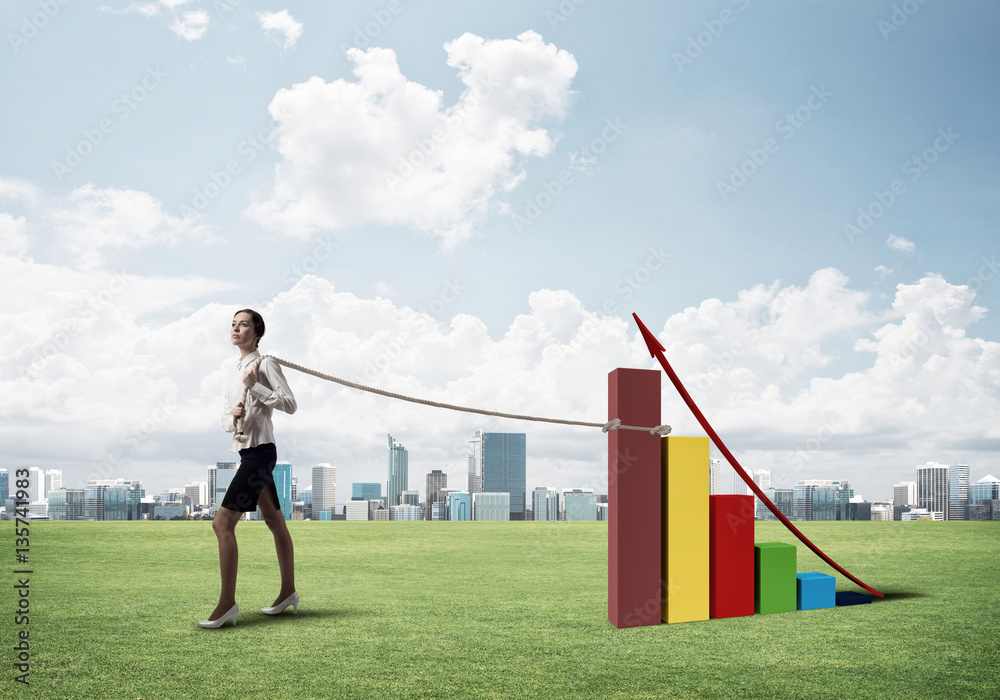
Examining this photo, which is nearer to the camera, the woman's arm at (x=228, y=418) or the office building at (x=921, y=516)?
the woman's arm at (x=228, y=418)

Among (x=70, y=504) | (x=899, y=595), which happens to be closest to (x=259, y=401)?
(x=899, y=595)

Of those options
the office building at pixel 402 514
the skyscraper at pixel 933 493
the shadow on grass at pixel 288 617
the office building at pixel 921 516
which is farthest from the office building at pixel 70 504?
the skyscraper at pixel 933 493

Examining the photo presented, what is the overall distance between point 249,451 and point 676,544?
9.69 feet

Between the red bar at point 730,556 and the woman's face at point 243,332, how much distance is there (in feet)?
11.3

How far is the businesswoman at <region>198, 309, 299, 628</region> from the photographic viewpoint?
422 cm

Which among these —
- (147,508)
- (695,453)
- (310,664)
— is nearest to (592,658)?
(310,664)

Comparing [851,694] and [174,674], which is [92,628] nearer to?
[174,674]

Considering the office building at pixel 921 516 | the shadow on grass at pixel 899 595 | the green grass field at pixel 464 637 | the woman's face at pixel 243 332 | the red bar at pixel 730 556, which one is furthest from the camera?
the office building at pixel 921 516

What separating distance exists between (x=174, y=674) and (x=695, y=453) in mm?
3435

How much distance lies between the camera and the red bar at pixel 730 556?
185 inches

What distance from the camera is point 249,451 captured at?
4.30 meters

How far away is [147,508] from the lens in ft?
41.3

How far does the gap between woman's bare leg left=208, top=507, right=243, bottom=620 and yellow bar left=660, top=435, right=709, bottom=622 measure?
2862 mm

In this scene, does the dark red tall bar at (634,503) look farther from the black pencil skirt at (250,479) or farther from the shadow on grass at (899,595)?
the black pencil skirt at (250,479)
